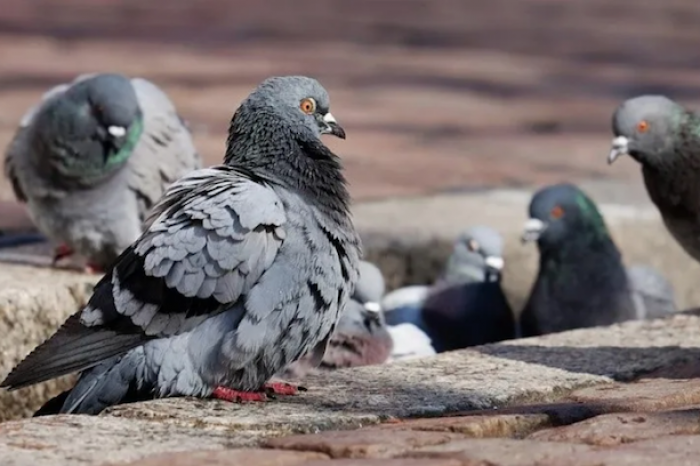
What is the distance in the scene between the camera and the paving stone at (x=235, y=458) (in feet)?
11.9

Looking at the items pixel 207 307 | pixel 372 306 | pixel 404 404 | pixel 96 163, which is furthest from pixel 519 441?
pixel 96 163

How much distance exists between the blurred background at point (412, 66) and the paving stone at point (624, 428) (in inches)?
212

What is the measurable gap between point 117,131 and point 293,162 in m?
2.04

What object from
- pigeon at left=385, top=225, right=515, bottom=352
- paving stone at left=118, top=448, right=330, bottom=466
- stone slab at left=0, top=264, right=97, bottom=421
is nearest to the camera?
paving stone at left=118, top=448, right=330, bottom=466

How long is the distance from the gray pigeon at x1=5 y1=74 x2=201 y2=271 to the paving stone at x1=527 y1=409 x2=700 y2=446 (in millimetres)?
3122

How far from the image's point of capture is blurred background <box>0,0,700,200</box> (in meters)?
11.2

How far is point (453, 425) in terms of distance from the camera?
13.4 ft

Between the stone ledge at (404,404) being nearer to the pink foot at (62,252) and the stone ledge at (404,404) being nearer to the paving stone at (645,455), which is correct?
the paving stone at (645,455)

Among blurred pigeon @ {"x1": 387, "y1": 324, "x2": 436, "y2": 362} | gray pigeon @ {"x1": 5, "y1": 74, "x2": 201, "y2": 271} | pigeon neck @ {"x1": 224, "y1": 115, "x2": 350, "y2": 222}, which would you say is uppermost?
pigeon neck @ {"x1": 224, "y1": 115, "x2": 350, "y2": 222}

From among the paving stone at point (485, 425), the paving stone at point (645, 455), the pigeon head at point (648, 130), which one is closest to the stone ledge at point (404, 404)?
the paving stone at point (485, 425)

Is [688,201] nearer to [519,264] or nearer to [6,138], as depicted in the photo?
[519,264]

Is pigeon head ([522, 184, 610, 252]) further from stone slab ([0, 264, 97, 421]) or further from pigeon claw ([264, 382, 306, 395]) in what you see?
pigeon claw ([264, 382, 306, 395])

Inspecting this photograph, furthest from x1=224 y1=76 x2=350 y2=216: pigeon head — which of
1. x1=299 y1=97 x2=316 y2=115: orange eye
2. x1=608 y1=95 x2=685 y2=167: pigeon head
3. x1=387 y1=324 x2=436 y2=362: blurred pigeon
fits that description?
x1=608 y1=95 x2=685 y2=167: pigeon head

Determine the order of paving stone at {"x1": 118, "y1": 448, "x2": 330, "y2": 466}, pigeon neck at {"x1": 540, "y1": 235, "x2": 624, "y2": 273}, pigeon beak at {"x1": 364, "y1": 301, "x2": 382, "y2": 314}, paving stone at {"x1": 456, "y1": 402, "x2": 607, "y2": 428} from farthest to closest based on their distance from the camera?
1. pigeon neck at {"x1": 540, "y1": 235, "x2": 624, "y2": 273}
2. pigeon beak at {"x1": 364, "y1": 301, "x2": 382, "y2": 314}
3. paving stone at {"x1": 456, "y1": 402, "x2": 607, "y2": 428}
4. paving stone at {"x1": 118, "y1": 448, "x2": 330, "y2": 466}
